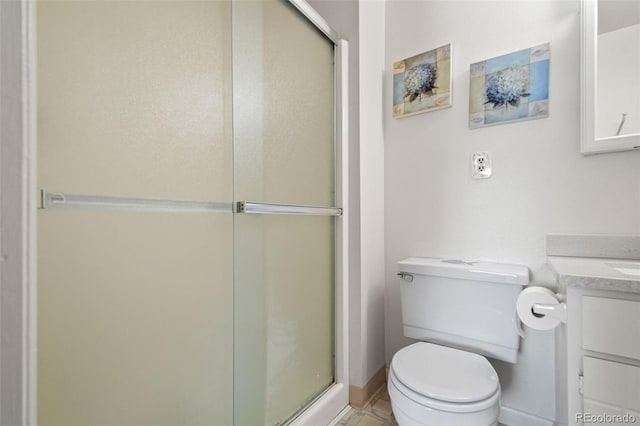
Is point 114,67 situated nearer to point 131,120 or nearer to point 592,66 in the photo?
point 131,120

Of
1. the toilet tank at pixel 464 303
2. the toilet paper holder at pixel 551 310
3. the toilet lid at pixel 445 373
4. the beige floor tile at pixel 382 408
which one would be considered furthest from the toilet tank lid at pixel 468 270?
the beige floor tile at pixel 382 408

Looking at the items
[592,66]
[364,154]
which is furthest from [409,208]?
[592,66]

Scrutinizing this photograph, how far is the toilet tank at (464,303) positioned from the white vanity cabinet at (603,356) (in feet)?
1.50

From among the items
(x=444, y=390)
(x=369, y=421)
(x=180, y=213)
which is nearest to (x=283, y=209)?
(x=180, y=213)

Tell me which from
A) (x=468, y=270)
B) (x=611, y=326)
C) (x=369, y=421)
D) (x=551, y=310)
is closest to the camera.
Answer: (x=611, y=326)

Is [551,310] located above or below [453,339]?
above

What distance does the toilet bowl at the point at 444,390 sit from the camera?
0.93 meters

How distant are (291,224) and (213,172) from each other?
1.34 feet

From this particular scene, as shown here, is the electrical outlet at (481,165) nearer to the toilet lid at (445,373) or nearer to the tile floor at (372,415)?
the toilet lid at (445,373)

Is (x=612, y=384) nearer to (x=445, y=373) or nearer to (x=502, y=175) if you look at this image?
(x=445, y=373)

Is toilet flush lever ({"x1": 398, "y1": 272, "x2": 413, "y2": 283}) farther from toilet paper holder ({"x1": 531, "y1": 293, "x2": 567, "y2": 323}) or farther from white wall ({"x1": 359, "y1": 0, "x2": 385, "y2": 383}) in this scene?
toilet paper holder ({"x1": 531, "y1": 293, "x2": 567, "y2": 323})

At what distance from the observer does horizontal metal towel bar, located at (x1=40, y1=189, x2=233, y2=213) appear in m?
0.65

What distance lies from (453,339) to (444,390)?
0.42m

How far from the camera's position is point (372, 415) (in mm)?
1423
